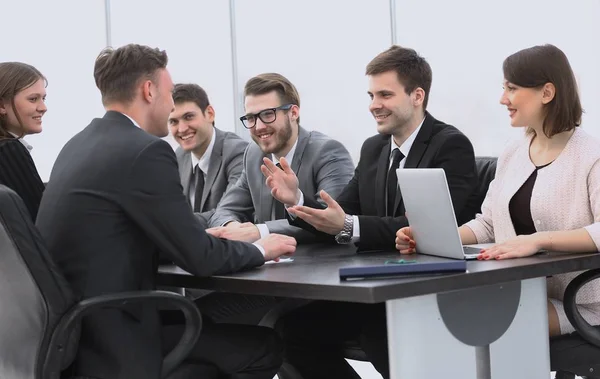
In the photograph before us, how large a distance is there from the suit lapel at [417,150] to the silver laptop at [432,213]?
0.51 metres

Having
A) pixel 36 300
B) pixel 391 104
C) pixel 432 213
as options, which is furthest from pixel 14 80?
pixel 432 213

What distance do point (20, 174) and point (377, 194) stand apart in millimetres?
1348

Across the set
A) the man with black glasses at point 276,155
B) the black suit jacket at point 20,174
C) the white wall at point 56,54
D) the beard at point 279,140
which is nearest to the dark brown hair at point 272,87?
the man with black glasses at point 276,155

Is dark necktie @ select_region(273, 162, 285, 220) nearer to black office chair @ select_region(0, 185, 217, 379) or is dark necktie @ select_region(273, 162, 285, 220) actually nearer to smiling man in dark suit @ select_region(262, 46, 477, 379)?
smiling man in dark suit @ select_region(262, 46, 477, 379)

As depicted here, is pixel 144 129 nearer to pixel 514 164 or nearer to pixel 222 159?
pixel 514 164

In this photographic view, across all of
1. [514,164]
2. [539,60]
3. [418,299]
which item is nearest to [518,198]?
[514,164]

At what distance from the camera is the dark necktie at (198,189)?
4.88 m

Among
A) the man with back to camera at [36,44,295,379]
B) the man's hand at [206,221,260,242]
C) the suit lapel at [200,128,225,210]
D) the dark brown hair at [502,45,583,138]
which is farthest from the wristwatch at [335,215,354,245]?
the suit lapel at [200,128,225,210]

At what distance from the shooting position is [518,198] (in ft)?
10.8

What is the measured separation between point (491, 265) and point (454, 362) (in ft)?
0.93

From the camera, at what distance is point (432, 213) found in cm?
293

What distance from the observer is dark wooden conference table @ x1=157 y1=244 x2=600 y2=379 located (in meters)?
2.46

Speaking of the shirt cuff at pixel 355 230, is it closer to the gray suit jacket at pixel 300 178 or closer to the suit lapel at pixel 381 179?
the suit lapel at pixel 381 179

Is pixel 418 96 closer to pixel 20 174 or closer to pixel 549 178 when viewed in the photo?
pixel 549 178
